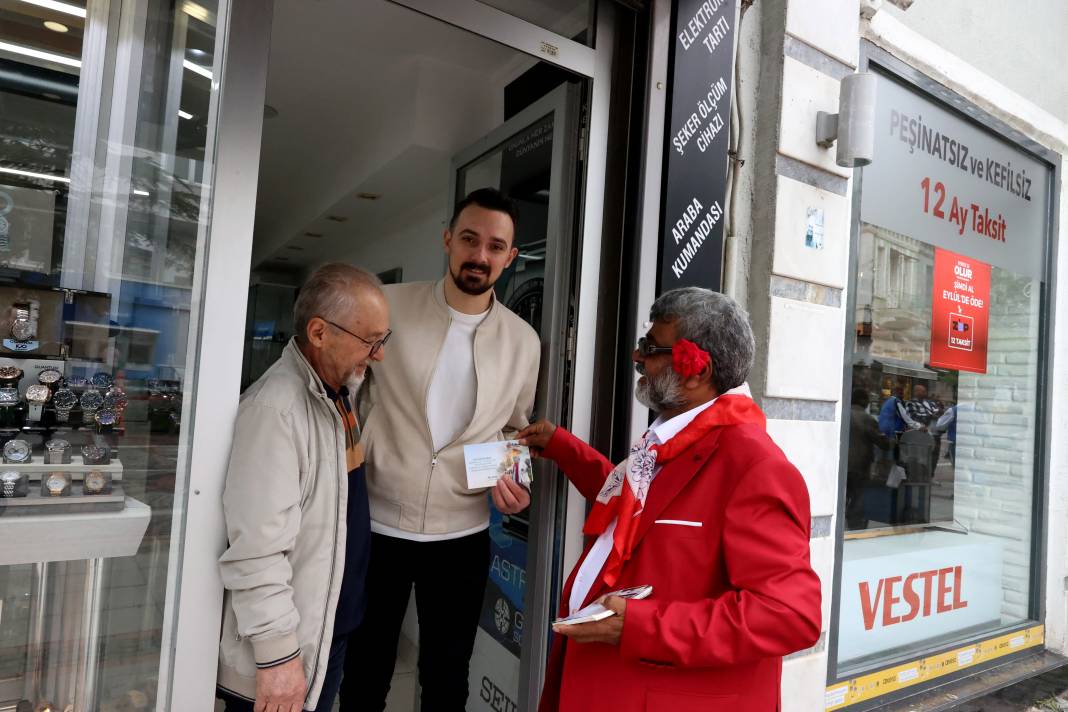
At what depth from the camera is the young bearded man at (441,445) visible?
2197 millimetres

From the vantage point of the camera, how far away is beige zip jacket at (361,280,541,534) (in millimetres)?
2184

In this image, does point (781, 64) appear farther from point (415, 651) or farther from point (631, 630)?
point (415, 651)

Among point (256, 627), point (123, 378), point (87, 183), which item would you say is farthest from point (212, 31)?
point (256, 627)

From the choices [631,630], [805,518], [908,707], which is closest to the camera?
[631,630]

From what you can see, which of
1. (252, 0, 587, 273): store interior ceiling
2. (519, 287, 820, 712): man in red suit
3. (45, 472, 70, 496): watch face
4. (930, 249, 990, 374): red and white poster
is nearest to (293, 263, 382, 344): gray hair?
(45, 472, 70, 496): watch face

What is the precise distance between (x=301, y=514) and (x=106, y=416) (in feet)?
1.80

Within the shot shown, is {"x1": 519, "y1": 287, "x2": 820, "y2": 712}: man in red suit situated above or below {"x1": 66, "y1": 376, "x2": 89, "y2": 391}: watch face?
below

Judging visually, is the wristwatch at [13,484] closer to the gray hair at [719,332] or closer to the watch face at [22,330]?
the watch face at [22,330]

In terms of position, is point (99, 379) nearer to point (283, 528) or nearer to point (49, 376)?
point (49, 376)

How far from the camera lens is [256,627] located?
4.97 feet

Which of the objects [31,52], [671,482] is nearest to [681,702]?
[671,482]

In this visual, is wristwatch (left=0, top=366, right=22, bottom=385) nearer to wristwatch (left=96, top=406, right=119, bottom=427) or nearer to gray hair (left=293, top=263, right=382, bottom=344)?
wristwatch (left=96, top=406, right=119, bottom=427)

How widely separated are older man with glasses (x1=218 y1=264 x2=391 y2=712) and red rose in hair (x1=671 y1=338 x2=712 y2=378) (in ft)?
2.47

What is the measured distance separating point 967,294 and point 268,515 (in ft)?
13.1
